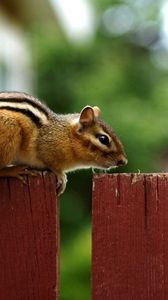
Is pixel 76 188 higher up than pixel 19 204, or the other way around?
pixel 76 188

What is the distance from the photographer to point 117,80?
1350cm

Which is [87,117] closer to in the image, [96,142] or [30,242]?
[96,142]

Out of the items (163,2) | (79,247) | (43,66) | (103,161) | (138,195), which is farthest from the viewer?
(163,2)

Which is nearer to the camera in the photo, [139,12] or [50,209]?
[50,209]

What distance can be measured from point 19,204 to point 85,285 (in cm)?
408

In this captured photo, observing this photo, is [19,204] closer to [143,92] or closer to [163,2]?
[143,92]

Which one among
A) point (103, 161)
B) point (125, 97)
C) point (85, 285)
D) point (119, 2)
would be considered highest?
point (119, 2)

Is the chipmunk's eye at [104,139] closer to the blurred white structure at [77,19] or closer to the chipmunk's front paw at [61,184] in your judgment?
the chipmunk's front paw at [61,184]

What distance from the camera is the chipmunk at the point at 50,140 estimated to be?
12.0 ft

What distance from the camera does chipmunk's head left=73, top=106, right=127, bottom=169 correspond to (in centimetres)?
404

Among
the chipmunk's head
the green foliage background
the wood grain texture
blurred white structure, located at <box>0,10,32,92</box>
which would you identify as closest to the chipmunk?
the chipmunk's head

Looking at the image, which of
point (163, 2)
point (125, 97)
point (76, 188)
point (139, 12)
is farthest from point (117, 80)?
point (163, 2)

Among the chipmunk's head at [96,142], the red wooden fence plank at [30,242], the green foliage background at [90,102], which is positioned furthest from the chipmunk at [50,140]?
the green foliage background at [90,102]

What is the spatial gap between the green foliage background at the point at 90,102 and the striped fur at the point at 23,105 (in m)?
3.30
